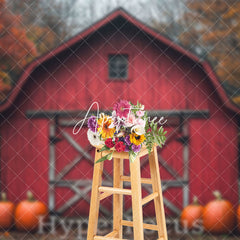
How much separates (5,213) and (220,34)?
6.10 metres

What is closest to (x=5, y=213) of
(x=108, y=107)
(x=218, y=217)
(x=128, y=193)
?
(x=108, y=107)

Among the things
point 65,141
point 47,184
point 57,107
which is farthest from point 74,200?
point 57,107

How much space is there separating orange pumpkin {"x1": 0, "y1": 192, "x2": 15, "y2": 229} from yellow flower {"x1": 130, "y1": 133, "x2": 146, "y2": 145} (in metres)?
3.50

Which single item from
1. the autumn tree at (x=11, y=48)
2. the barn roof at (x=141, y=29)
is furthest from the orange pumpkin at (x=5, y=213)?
the autumn tree at (x=11, y=48)

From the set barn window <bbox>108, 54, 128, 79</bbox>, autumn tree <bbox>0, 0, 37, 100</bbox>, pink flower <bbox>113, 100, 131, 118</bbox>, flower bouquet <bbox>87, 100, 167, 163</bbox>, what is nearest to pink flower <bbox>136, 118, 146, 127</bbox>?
flower bouquet <bbox>87, 100, 167, 163</bbox>

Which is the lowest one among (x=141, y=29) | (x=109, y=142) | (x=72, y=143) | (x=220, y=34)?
(x=109, y=142)

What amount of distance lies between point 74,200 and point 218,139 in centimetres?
233

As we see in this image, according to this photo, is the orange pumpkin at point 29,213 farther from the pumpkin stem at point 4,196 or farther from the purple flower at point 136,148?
the purple flower at point 136,148

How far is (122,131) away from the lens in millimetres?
3203

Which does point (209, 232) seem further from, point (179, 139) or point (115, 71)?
point (115, 71)

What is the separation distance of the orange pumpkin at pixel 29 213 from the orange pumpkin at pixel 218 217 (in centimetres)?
231

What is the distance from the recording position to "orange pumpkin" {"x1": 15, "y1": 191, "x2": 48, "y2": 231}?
19.2 ft

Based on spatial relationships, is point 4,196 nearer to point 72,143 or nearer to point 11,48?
point 72,143

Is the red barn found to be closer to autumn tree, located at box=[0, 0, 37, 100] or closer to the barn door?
the barn door
